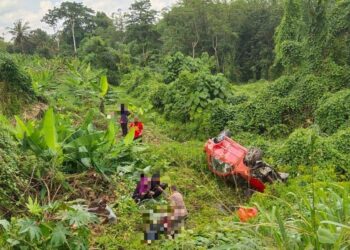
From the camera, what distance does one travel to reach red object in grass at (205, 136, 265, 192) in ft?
21.5

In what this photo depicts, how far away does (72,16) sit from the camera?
4156 cm

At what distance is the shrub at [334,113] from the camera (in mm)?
8961

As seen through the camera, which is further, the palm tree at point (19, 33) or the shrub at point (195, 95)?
the palm tree at point (19, 33)

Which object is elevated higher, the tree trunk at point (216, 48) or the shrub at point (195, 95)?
the tree trunk at point (216, 48)

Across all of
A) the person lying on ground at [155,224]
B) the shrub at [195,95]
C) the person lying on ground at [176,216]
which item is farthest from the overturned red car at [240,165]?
the shrub at [195,95]

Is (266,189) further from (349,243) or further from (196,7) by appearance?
(196,7)

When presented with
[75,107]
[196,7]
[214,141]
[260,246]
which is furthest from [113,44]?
[260,246]

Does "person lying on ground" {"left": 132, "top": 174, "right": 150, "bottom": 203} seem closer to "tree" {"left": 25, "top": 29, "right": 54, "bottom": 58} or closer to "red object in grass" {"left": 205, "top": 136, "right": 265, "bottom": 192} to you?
"red object in grass" {"left": 205, "top": 136, "right": 265, "bottom": 192}

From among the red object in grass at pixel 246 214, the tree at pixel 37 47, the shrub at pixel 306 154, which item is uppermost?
the tree at pixel 37 47

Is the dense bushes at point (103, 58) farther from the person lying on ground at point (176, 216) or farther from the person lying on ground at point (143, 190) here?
the person lying on ground at point (176, 216)

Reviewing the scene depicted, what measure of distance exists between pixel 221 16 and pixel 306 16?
1430 cm

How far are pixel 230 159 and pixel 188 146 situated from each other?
2.12 metres

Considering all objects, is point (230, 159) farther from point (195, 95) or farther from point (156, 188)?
point (195, 95)

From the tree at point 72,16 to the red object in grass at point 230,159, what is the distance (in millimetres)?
36017
